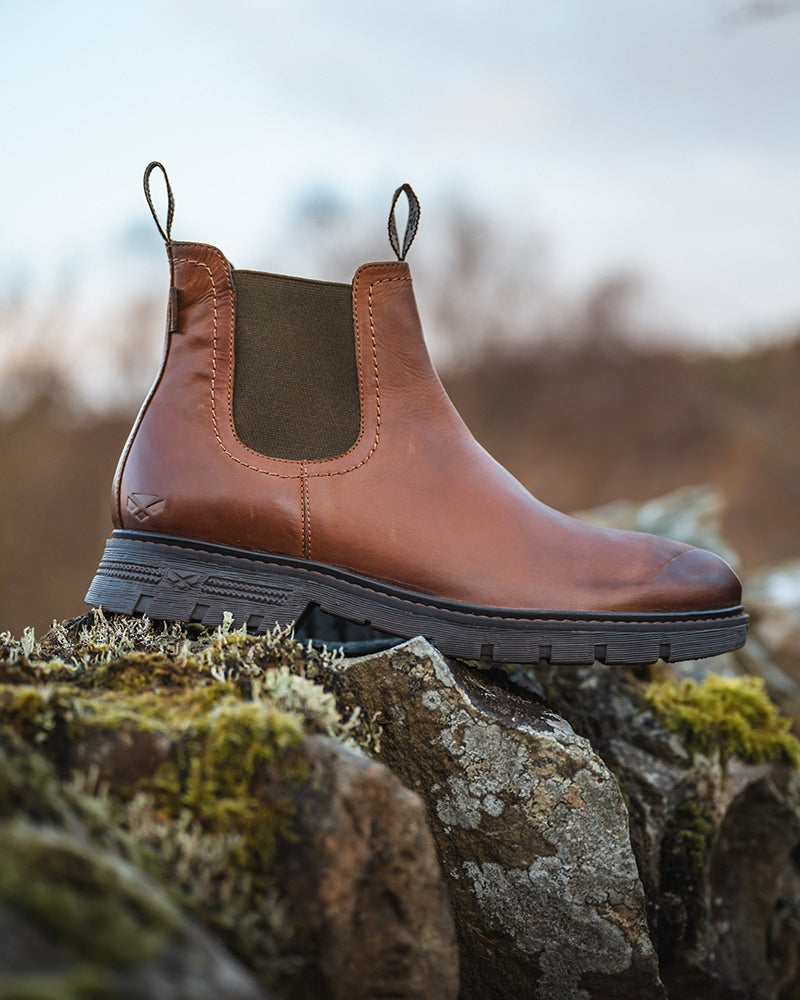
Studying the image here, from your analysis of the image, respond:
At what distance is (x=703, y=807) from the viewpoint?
Answer: 1.93 meters

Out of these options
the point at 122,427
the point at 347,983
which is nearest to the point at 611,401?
the point at 122,427

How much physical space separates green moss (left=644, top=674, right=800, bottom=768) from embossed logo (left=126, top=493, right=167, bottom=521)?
123 centimetres

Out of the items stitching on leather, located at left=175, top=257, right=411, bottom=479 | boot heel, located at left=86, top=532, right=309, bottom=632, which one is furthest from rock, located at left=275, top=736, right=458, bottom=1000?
stitching on leather, located at left=175, top=257, right=411, bottom=479

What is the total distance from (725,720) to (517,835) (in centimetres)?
85

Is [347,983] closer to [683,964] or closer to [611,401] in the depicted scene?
[683,964]

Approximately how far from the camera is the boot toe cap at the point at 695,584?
1802 millimetres

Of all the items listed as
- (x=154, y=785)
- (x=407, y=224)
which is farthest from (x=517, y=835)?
(x=407, y=224)

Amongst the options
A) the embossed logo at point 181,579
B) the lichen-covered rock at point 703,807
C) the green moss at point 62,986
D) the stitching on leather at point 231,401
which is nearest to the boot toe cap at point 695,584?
the lichen-covered rock at point 703,807

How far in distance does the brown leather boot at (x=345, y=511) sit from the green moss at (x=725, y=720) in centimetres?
32

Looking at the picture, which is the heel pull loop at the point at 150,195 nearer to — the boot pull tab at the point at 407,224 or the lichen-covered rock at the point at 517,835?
the boot pull tab at the point at 407,224

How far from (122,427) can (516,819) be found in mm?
10530

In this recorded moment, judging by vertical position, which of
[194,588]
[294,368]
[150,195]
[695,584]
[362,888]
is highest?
[150,195]

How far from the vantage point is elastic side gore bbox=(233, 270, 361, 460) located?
5.87 feet

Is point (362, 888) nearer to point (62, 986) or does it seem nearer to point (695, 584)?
point (62, 986)
